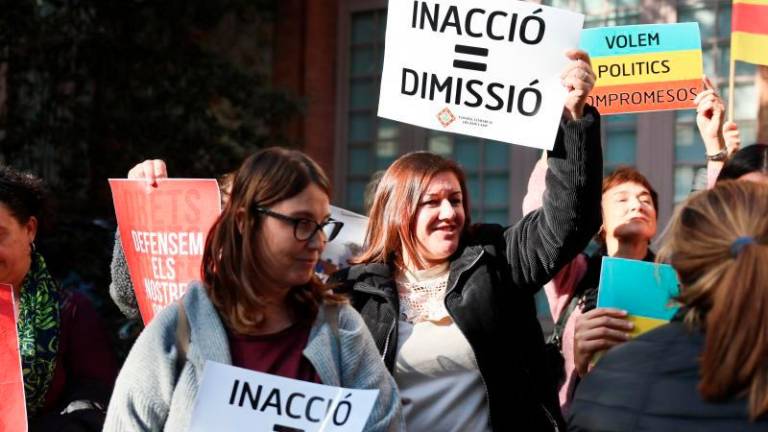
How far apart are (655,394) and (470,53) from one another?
1630 mm

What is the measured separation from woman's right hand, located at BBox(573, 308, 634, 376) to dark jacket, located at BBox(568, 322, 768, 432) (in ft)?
2.10

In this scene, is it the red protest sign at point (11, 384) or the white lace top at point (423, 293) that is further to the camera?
the white lace top at point (423, 293)

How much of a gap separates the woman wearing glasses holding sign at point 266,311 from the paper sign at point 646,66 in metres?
1.81

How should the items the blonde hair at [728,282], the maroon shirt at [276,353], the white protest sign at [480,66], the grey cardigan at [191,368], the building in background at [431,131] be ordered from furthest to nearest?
the building in background at [431,131], the white protest sign at [480,66], the maroon shirt at [276,353], the grey cardigan at [191,368], the blonde hair at [728,282]

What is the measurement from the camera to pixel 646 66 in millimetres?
3803

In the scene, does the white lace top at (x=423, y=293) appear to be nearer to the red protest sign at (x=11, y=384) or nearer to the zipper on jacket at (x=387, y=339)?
the zipper on jacket at (x=387, y=339)

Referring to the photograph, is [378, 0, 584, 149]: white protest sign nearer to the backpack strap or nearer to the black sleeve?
the black sleeve

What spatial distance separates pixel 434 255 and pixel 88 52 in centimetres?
467

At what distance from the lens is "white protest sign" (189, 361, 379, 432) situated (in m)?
2.20

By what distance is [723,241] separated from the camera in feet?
5.99

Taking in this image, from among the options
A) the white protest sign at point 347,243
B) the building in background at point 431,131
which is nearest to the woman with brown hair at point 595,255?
the white protest sign at point 347,243

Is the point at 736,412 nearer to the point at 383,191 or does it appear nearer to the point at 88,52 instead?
the point at 383,191

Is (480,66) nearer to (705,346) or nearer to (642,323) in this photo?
(642,323)

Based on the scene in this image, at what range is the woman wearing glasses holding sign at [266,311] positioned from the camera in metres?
2.24
